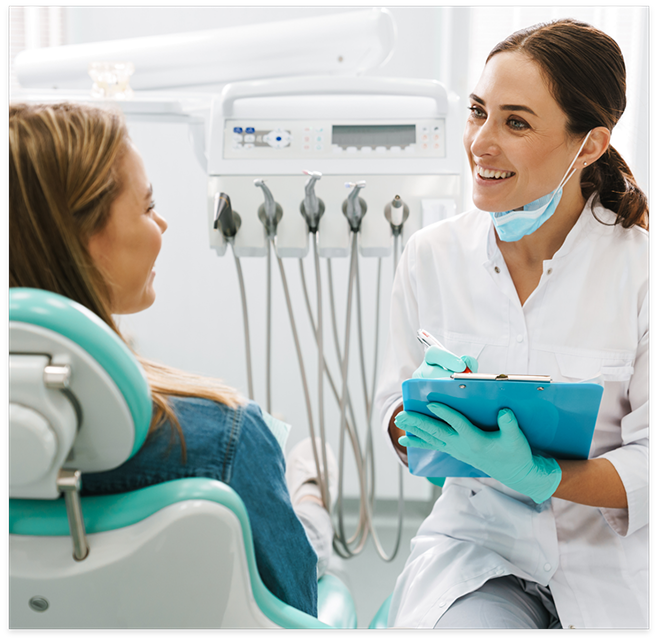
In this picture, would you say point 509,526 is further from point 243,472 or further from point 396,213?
point 396,213

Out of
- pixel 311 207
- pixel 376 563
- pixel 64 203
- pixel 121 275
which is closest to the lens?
pixel 64 203

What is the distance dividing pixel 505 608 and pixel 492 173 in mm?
747

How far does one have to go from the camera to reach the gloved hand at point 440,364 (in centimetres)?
106

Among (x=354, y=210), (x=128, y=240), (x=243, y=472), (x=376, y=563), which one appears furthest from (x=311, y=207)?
(x=376, y=563)

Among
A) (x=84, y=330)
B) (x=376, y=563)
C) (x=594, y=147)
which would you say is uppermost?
(x=594, y=147)

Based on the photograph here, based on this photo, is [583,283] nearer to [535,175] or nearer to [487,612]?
[535,175]

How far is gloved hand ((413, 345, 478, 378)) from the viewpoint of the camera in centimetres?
106

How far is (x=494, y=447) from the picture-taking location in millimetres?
993

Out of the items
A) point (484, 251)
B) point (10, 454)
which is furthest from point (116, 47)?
point (10, 454)

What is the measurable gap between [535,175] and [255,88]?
2.64ft

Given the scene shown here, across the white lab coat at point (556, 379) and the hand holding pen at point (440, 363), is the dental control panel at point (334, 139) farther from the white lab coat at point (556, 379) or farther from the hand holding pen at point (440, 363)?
the hand holding pen at point (440, 363)

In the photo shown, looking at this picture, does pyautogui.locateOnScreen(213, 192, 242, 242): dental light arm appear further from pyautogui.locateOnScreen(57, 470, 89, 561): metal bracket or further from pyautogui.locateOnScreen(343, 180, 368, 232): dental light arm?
pyautogui.locateOnScreen(57, 470, 89, 561): metal bracket

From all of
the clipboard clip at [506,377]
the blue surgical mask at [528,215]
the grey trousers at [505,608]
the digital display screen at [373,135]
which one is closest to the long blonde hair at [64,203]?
the clipboard clip at [506,377]

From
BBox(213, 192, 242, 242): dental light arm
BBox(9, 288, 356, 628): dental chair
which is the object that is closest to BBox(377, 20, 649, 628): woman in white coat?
BBox(9, 288, 356, 628): dental chair
